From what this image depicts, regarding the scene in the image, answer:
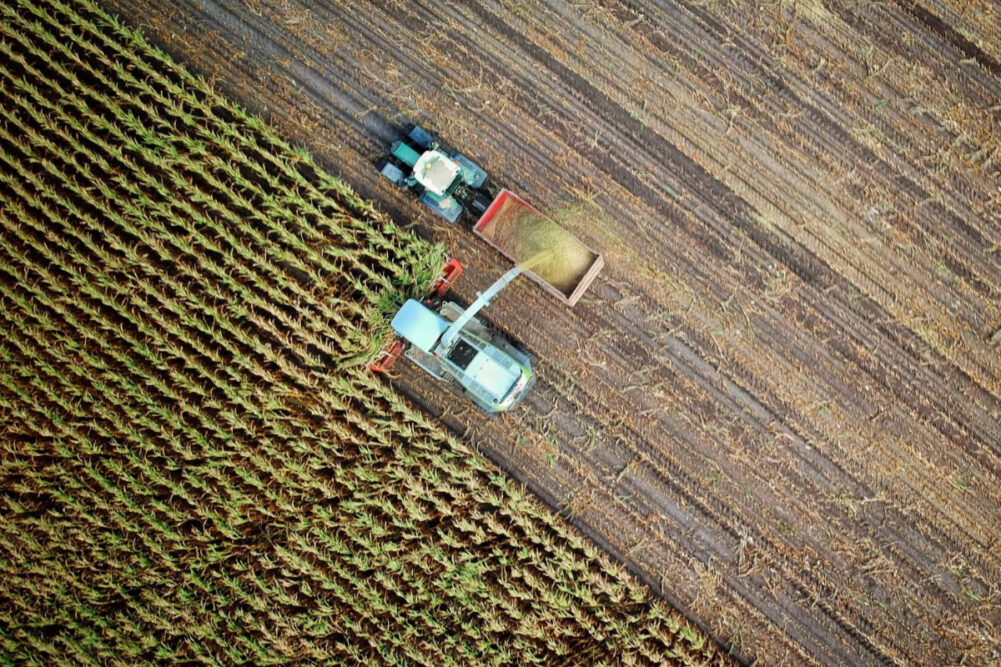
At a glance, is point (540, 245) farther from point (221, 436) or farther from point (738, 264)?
point (221, 436)

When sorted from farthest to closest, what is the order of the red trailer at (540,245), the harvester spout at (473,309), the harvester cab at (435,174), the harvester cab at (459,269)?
the red trailer at (540,245) → the harvester cab at (435,174) → the harvester cab at (459,269) → the harvester spout at (473,309)

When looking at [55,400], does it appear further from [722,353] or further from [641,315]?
[722,353]

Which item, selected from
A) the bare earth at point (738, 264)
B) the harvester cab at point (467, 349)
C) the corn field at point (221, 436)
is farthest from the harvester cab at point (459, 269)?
the corn field at point (221, 436)

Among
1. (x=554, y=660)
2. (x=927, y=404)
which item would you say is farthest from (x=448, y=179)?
(x=927, y=404)

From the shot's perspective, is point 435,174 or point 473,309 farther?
point 435,174

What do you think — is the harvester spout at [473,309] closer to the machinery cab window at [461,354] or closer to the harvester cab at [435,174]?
the machinery cab window at [461,354]

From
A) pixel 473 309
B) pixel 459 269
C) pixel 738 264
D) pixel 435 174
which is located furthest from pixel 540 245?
pixel 738 264
